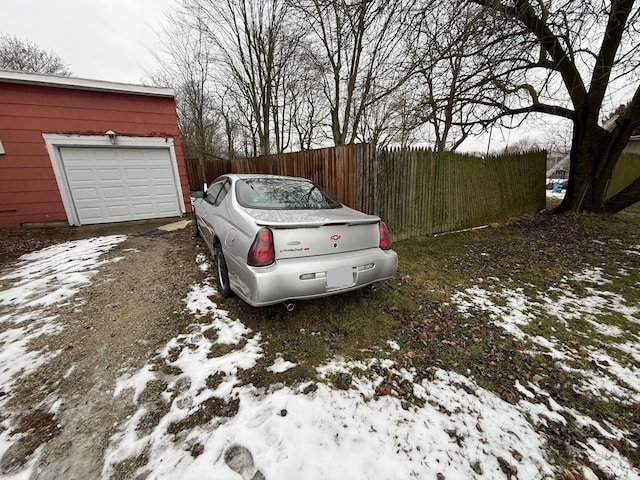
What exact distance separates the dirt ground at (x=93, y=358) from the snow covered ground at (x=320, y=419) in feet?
0.29

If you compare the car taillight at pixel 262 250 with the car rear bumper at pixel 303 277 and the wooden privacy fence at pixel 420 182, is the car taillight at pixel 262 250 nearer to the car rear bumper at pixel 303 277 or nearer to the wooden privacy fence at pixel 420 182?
the car rear bumper at pixel 303 277

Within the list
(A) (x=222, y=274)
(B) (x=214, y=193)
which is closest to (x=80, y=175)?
(B) (x=214, y=193)

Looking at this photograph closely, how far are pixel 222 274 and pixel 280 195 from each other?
3.81 feet

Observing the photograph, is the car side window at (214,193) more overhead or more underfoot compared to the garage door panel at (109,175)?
more underfoot

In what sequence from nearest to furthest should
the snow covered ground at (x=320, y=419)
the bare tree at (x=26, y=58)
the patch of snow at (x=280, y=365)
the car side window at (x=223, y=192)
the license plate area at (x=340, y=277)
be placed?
1. the snow covered ground at (x=320, y=419)
2. the patch of snow at (x=280, y=365)
3. the license plate area at (x=340, y=277)
4. the car side window at (x=223, y=192)
5. the bare tree at (x=26, y=58)

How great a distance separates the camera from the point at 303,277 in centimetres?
215

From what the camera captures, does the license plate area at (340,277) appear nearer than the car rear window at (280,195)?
Yes

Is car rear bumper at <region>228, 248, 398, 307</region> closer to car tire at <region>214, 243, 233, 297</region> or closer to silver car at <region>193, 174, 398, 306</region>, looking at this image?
silver car at <region>193, 174, 398, 306</region>

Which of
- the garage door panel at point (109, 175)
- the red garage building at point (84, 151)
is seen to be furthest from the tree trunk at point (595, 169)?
the garage door panel at point (109, 175)

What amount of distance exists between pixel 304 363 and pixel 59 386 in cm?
181

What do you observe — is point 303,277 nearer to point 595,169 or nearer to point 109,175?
point 109,175

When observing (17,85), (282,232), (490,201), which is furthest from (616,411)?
(17,85)

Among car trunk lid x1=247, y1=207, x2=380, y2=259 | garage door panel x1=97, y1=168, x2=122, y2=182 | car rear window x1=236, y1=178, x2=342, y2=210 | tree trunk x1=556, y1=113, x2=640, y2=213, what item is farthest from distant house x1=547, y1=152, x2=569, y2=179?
garage door panel x1=97, y1=168, x2=122, y2=182

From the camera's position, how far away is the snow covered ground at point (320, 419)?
136 centimetres
